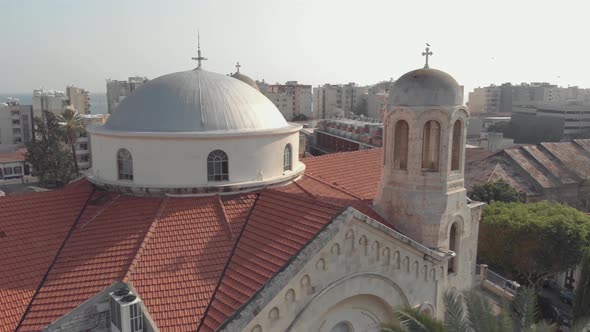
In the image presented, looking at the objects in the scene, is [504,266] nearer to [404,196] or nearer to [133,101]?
[404,196]

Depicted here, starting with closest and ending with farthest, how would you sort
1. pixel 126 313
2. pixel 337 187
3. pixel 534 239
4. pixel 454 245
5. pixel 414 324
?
1. pixel 414 324
2. pixel 126 313
3. pixel 454 245
4. pixel 337 187
5. pixel 534 239

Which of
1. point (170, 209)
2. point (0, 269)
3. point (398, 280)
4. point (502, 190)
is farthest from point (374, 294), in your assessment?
point (502, 190)

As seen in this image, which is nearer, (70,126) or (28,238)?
(28,238)

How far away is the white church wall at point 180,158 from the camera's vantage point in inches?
754

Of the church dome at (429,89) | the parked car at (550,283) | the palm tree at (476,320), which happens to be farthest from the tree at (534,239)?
the palm tree at (476,320)

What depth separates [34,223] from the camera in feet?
58.6

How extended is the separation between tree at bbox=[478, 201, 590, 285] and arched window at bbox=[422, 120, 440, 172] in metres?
17.5

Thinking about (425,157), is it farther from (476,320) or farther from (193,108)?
(193,108)

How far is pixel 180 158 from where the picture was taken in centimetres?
1916

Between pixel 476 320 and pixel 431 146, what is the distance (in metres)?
8.89

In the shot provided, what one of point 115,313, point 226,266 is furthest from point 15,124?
point 115,313

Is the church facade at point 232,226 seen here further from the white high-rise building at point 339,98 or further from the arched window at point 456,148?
the white high-rise building at point 339,98

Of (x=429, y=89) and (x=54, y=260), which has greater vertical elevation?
(x=429, y=89)

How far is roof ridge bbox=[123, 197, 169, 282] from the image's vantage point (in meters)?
15.3
